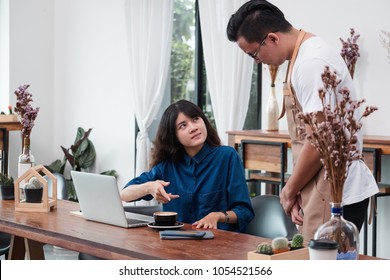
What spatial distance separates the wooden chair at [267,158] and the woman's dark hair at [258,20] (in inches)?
95.3

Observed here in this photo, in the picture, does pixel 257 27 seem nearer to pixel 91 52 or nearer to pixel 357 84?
pixel 357 84

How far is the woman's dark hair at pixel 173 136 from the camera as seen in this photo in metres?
3.41

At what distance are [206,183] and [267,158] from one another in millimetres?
1936

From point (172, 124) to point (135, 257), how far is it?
3.44 ft

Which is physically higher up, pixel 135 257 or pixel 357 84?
pixel 357 84

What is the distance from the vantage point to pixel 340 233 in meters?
2.02

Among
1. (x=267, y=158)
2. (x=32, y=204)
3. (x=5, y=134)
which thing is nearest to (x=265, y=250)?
(x=32, y=204)

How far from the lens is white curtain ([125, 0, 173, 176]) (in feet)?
21.5

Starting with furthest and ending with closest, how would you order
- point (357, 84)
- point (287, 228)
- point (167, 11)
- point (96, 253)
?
1. point (167, 11)
2. point (357, 84)
3. point (287, 228)
4. point (96, 253)

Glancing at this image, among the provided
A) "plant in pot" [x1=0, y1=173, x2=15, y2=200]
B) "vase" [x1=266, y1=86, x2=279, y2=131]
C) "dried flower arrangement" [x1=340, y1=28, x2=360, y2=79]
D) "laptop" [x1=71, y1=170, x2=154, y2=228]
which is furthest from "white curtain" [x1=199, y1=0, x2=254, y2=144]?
"laptop" [x1=71, y1=170, x2=154, y2=228]

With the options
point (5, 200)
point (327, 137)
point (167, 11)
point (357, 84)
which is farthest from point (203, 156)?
point (167, 11)

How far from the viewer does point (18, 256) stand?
11.7 feet

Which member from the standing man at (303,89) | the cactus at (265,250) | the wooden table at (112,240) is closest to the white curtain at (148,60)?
the wooden table at (112,240)

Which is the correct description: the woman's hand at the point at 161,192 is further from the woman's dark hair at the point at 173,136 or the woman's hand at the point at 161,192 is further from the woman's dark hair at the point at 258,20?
the woman's dark hair at the point at 258,20
